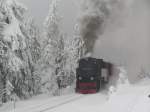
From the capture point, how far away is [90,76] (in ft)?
72.3

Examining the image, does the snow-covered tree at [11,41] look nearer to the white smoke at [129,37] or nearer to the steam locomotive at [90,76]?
the steam locomotive at [90,76]

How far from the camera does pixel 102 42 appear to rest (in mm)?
34500

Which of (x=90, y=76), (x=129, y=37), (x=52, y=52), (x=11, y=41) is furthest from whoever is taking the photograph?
(x=129, y=37)

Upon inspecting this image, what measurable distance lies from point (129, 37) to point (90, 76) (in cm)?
1795

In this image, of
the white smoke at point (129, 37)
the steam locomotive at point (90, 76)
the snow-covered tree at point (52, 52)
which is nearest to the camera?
the steam locomotive at point (90, 76)

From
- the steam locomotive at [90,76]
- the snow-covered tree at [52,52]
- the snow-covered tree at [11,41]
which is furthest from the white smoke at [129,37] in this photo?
the snow-covered tree at [11,41]

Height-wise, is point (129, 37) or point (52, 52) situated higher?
point (129, 37)

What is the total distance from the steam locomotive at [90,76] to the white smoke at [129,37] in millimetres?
11112

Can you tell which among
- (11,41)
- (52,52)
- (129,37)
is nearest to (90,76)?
(11,41)

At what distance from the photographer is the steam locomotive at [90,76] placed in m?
21.4

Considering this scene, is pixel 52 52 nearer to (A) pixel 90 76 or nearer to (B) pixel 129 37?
(A) pixel 90 76

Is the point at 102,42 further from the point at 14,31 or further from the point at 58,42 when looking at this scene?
the point at 14,31

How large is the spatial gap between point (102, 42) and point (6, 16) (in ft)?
64.4

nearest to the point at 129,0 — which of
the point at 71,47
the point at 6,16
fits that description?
the point at 71,47
